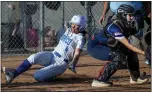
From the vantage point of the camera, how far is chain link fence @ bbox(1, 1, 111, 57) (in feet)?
32.9

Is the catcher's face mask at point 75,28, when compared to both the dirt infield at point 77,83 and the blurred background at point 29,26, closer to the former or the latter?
the dirt infield at point 77,83

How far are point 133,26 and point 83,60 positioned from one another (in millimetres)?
3001

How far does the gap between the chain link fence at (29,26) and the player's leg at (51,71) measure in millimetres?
3488

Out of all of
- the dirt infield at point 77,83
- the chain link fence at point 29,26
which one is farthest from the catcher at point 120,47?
the chain link fence at point 29,26

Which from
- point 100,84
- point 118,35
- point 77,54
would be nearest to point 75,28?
point 77,54

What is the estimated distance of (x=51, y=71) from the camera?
6316 millimetres

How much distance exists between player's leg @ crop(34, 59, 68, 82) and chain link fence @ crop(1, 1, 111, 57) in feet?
11.4

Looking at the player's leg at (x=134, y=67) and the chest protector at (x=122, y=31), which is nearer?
the chest protector at (x=122, y=31)

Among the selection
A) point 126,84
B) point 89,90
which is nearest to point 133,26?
point 126,84

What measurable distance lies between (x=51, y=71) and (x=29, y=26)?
4.35m

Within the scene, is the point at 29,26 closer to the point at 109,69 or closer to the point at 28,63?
the point at 28,63

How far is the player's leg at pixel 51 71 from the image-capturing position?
631cm

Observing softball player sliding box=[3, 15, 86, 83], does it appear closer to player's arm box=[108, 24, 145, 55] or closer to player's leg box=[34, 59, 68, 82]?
player's leg box=[34, 59, 68, 82]

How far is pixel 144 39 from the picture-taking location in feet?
25.6
